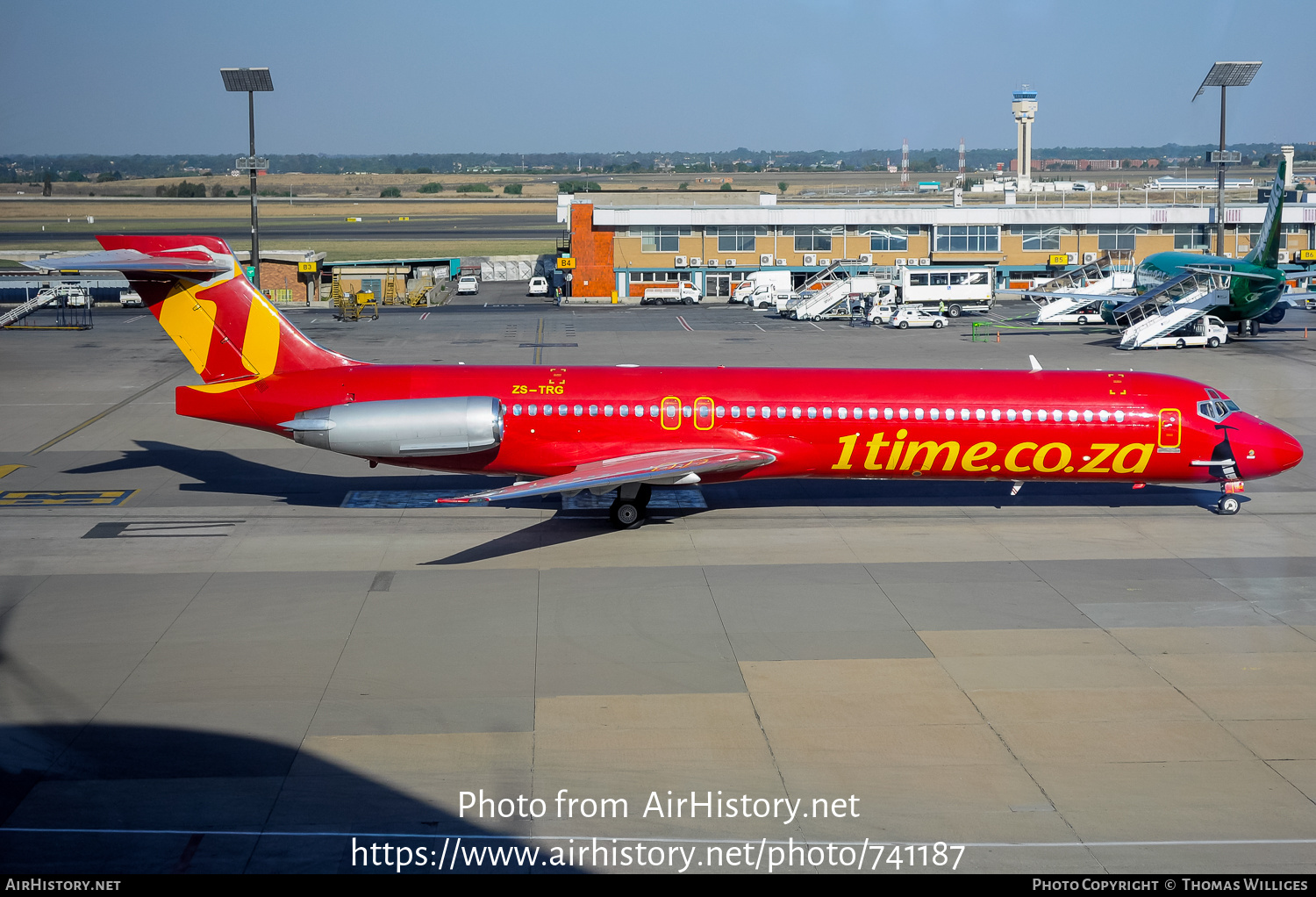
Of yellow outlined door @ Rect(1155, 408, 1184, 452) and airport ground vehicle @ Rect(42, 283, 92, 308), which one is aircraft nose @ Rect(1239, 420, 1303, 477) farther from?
airport ground vehicle @ Rect(42, 283, 92, 308)

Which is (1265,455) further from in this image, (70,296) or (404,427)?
(70,296)

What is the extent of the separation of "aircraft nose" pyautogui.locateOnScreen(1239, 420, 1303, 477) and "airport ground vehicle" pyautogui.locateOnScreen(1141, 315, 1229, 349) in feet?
100

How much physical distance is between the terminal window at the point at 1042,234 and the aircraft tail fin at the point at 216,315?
7483cm

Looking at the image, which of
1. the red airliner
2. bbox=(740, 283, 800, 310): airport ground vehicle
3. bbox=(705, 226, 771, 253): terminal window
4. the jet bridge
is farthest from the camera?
bbox=(705, 226, 771, 253): terminal window

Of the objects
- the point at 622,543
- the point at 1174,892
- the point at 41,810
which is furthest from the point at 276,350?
the point at 1174,892

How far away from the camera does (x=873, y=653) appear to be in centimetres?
1827

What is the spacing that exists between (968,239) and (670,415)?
2743 inches

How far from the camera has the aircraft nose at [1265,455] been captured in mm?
25781

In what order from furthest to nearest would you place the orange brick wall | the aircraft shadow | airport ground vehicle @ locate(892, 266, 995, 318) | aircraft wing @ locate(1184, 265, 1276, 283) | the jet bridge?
the orange brick wall → airport ground vehicle @ locate(892, 266, 995, 318) → aircraft wing @ locate(1184, 265, 1276, 283) → the jet bridge → the aircraft shadow

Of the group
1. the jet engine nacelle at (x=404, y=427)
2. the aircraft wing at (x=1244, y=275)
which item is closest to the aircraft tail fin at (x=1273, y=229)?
the aircraft wing at (x=1244, y=275)

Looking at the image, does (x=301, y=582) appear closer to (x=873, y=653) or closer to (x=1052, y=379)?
(x=873, y=653)

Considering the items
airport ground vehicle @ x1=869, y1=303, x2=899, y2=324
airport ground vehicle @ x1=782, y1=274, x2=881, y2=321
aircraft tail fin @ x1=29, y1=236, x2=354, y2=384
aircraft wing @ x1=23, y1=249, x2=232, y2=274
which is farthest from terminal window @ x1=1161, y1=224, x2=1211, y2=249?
aircraft wing @ x1=23, y1=249, x2=232, y2=274

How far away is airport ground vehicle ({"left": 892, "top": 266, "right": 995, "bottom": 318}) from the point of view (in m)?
68.8

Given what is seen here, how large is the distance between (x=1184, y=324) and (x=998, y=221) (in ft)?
112
